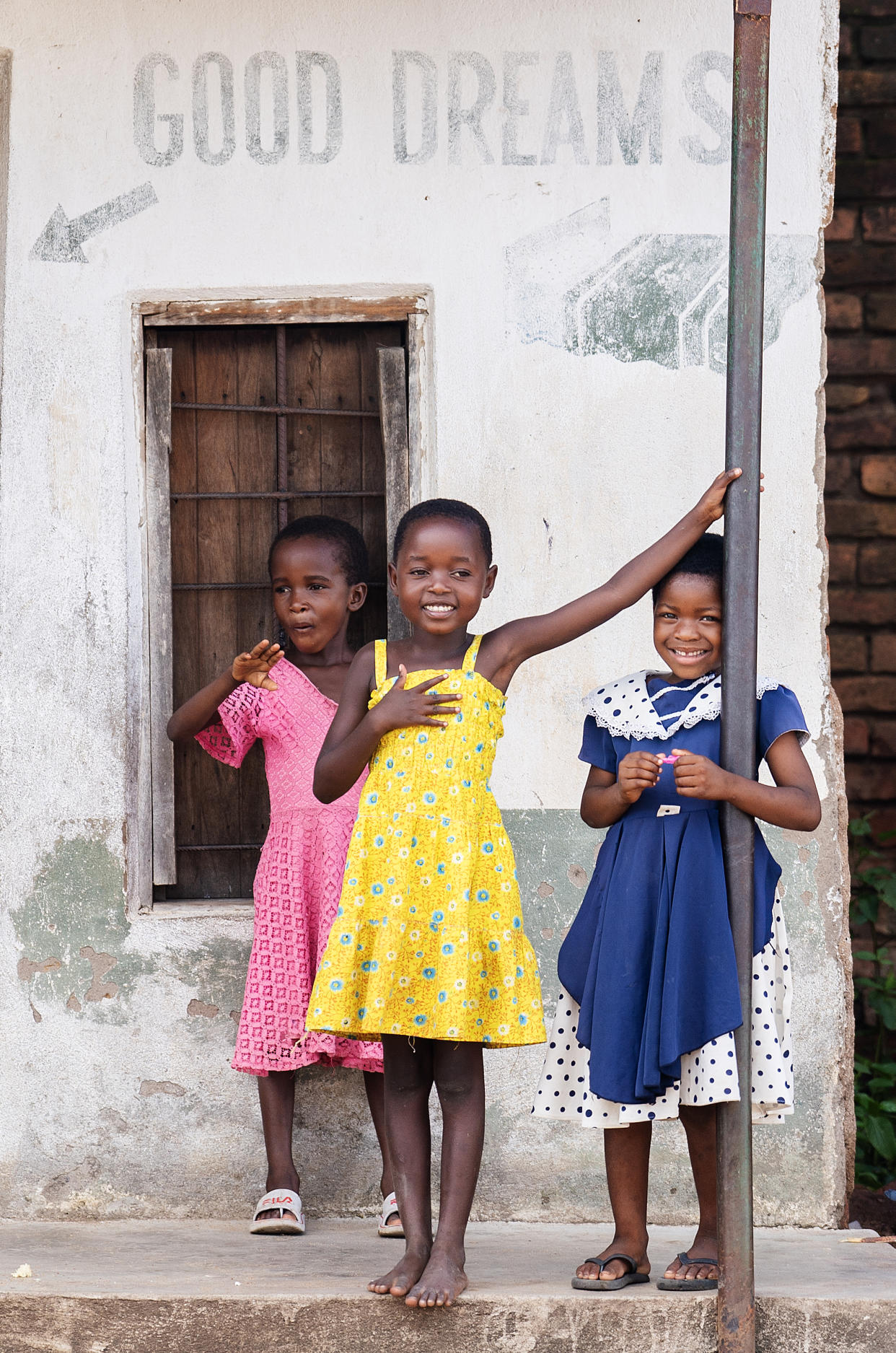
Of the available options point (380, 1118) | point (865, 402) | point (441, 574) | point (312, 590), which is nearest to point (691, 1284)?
point (380, 1118)

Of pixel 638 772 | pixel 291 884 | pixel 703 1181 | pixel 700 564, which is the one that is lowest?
pixel 703 1181

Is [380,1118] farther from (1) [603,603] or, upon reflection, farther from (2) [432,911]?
(1) [603,603]

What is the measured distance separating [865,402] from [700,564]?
9.34ft

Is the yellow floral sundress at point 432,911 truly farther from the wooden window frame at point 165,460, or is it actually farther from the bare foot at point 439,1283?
the wooden window frame at point 165,460

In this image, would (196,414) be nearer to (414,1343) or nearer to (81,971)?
(81,971)

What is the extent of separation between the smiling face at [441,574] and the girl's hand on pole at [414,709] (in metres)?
0.13

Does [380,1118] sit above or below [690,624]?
below

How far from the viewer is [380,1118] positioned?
336cm

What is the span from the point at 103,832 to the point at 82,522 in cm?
79

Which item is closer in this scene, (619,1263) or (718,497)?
(718,497)

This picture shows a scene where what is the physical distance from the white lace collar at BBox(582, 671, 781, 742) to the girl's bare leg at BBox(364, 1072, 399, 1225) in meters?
1.13

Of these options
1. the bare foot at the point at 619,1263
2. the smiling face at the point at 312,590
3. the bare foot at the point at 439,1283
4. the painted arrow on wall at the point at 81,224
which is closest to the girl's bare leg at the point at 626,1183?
the bare foot at the point at 619,1263

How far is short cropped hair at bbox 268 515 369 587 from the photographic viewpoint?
3545 mm

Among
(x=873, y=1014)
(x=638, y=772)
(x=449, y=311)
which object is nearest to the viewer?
(x=638, y=772)
